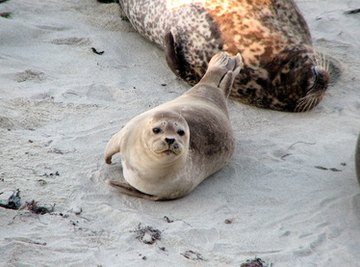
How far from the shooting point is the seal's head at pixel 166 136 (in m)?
3.64

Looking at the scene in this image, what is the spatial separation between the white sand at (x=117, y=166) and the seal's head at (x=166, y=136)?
0.32 meters

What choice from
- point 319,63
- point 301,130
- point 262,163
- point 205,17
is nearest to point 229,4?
point 205,17

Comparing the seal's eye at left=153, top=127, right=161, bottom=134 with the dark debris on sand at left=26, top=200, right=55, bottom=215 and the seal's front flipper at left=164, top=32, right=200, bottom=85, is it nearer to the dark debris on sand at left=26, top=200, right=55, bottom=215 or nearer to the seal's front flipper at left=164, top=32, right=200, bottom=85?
the dark debris on sand at left=26, top=200, right=55, bottom=215

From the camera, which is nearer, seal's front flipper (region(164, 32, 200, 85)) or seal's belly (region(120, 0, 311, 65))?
seal's belly (region(120, 0, 311, 65))

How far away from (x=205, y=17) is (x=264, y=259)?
263 centimetres

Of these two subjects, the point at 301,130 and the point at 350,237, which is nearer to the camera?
the point at 350,237

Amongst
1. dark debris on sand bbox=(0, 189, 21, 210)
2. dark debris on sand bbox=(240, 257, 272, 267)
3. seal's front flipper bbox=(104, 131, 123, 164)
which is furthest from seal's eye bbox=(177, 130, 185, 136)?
dark debris on sand bbox=(0, 189, 21, 210)

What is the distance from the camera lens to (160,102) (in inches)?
207

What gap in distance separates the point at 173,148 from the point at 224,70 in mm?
1499

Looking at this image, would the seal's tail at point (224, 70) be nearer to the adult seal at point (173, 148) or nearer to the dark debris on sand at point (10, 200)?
the adult seal at point (173, 148)

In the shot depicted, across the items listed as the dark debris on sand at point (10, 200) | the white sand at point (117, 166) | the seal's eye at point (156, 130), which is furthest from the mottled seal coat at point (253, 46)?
the dark debris on sand at point (10, 200)

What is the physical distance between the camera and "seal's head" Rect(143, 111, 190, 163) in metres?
3.64

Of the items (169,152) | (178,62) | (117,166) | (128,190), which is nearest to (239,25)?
(178,62)

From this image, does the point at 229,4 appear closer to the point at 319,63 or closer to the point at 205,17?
the point at 205,17
